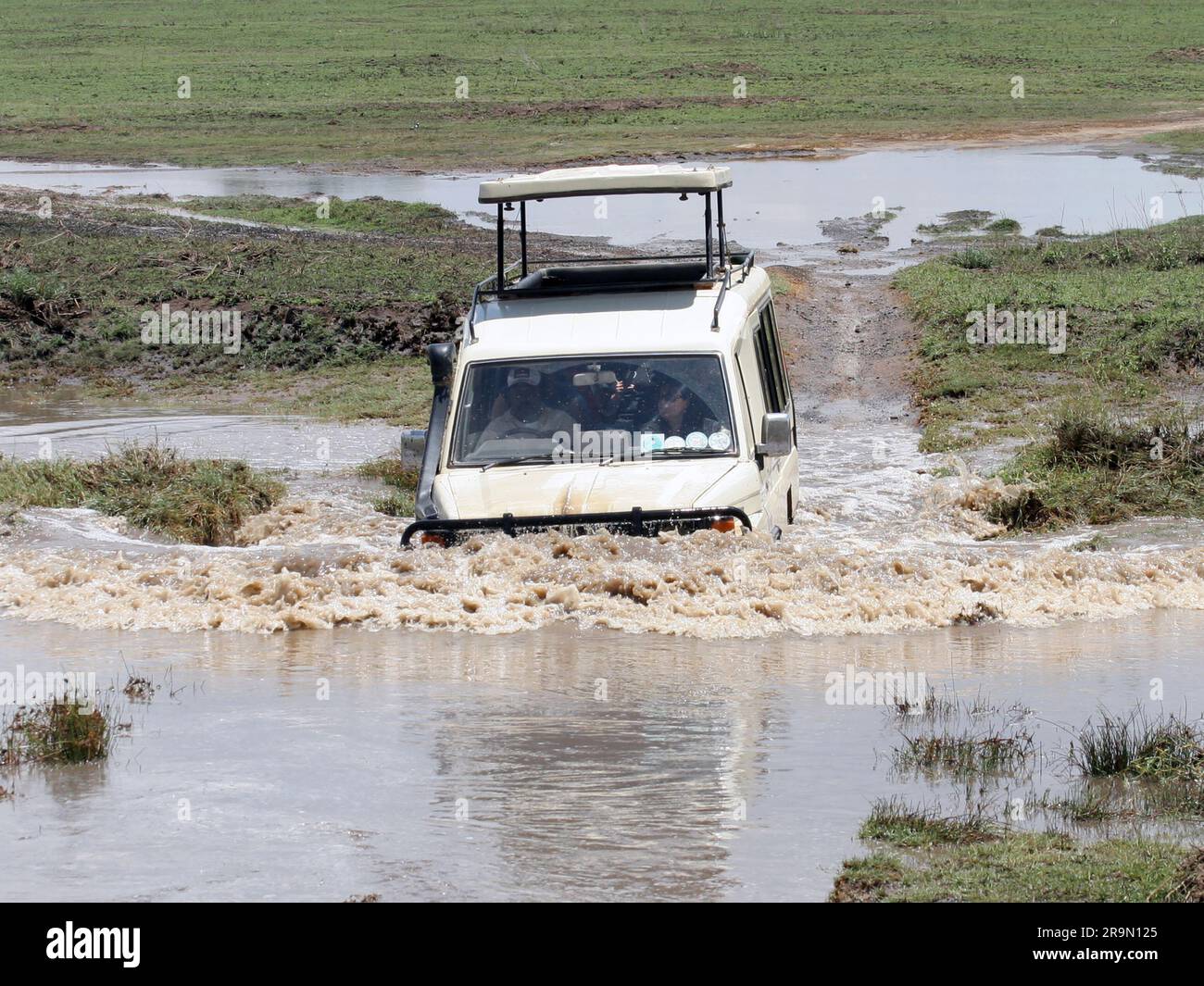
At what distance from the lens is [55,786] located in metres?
7.18

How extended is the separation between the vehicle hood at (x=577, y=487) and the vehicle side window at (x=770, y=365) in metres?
1.64

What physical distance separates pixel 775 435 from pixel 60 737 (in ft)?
14.4

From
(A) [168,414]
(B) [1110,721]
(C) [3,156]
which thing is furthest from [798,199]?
(B) [1110,721]

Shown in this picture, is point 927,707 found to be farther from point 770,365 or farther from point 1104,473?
point 1104,473

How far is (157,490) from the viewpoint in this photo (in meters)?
13.8

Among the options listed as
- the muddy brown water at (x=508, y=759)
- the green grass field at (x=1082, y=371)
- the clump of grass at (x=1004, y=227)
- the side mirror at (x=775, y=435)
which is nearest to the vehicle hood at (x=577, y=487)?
the side mirror at (x=775, y=435)

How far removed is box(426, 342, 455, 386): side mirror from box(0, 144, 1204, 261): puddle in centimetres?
1817

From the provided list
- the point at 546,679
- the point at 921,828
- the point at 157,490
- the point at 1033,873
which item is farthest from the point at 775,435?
the point at 157,490

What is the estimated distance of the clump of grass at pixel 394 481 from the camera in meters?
13.8

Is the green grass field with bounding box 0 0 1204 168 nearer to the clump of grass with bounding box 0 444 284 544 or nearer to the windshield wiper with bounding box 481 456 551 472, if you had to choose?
the clump of grass with bounding box 0 444 284 544

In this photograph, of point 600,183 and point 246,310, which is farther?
point 246,310

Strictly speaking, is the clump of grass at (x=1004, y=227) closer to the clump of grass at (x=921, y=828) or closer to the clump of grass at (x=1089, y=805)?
the clump of grass at (x=1089, y=805)

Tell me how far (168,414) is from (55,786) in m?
12.1
